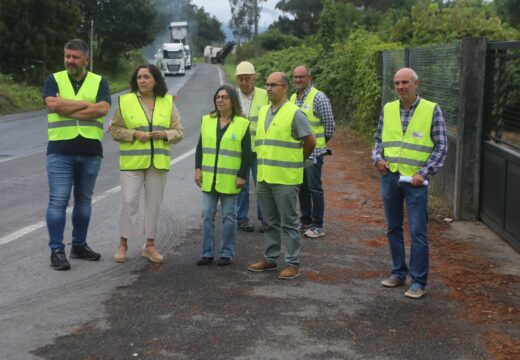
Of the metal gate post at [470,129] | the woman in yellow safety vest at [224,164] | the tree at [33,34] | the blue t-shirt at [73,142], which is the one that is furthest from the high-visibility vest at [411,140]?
the tree at [33,34]

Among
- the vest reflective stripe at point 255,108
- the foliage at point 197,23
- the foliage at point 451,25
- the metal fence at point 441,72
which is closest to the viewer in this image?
the vest reflective stripe at point 255,108

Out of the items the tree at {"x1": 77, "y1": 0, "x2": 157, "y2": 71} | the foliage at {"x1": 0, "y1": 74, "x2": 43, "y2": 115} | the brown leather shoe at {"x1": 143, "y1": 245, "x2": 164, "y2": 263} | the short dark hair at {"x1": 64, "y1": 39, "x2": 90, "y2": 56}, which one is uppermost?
the tree at {"x1": 77, "y1": 0, "x2": 157, "y2": 71}

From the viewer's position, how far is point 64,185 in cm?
632

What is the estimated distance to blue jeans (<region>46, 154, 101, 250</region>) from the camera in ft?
20.6

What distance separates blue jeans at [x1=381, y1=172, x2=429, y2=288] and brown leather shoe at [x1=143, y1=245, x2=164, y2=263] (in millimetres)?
2176

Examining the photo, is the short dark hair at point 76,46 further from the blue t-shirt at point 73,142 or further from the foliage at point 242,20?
the foliage at point 242,20

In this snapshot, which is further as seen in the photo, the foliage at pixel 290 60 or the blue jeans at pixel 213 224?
the foliage at pixel 290 60

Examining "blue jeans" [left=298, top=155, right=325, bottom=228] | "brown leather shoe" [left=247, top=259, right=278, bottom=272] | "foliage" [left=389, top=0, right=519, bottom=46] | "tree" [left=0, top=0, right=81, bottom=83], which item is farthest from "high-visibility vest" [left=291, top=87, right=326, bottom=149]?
"tree" [left=0, top=0, right=81, bottom=83]

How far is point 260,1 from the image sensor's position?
103438 millimetres

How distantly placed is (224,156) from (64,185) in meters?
1.49

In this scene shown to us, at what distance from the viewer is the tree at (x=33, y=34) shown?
33156 mm

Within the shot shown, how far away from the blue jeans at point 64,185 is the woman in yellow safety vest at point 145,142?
0.32 meters

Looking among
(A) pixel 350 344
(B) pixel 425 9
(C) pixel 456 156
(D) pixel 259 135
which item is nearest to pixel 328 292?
(A) pixel 350 344

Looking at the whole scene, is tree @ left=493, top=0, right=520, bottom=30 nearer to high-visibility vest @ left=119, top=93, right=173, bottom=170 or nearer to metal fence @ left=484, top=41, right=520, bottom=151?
metal fence @ left=484, top=41, right=520, bottom=151
